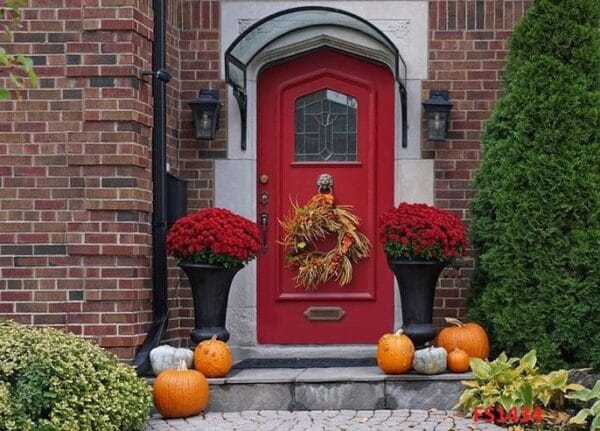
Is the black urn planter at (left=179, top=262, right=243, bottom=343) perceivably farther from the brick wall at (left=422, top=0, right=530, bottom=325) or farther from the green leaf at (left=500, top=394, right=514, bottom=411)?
the green leaf at (left=500, top=394, right=514, bottom=411)

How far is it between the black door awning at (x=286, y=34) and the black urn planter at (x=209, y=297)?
130 centimetres

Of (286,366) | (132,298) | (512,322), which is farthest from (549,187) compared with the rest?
(132,298)

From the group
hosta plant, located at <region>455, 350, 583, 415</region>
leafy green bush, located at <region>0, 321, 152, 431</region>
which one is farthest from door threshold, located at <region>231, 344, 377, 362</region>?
leafy green bush, located at <region>0, 321, 152, 431</region>

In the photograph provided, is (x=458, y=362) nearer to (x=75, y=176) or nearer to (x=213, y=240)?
(x=213, y=240)

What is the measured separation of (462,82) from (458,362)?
7.36ft

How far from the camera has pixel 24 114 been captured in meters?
6.48

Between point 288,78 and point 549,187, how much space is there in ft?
7.57

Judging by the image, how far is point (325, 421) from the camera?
5.95 metres

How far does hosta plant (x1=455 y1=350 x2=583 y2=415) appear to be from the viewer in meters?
5.80

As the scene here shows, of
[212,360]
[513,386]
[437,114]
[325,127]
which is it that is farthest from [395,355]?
[325,127]

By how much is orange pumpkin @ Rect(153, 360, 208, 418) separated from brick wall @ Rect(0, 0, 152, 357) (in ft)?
1.63

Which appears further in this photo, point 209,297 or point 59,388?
point 209,297

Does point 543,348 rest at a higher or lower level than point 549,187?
lower

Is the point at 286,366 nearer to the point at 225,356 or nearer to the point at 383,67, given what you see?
the point at 225,356
